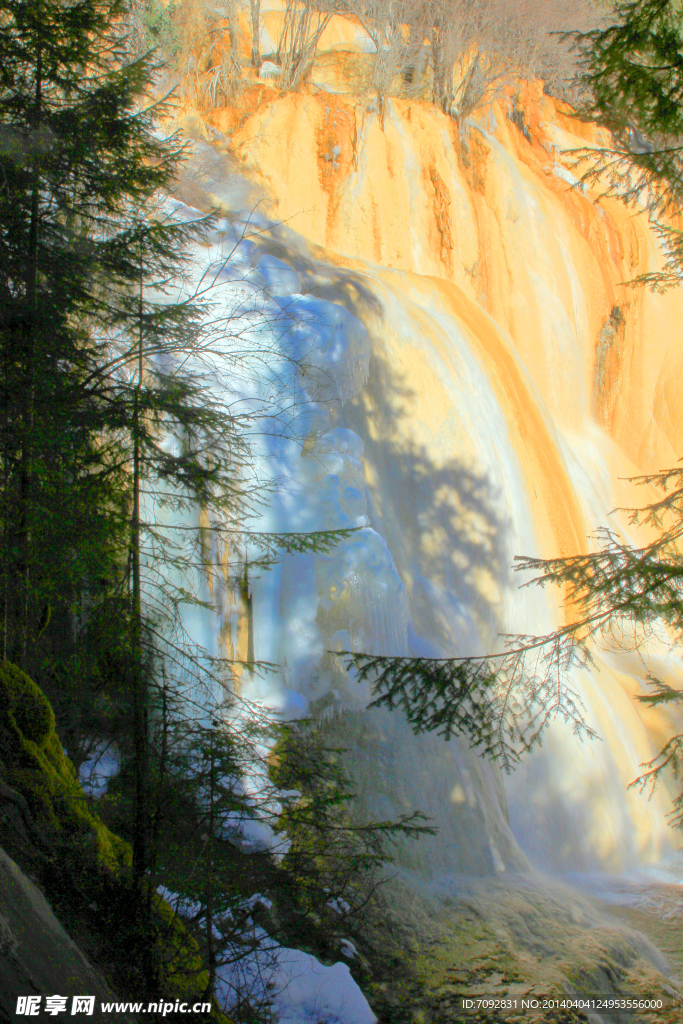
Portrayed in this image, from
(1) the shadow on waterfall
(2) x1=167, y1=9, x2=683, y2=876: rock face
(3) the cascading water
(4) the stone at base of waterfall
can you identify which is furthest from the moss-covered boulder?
(1) the shadow on waterfall

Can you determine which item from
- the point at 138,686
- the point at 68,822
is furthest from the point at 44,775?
the point at 138,686

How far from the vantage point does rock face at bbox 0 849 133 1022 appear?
2.02 meters

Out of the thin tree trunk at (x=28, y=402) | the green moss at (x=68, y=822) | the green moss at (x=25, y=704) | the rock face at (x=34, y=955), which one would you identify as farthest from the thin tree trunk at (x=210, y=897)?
the thin tree trunk at (x=28, y=402)

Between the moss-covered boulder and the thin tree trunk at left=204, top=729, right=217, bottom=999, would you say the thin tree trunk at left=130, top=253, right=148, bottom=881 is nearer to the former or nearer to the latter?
the moss-covered boulder

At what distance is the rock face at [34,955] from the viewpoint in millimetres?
2020

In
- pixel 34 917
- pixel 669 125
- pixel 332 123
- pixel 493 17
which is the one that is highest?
pixel 493 17

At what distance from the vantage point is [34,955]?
2.14 meters

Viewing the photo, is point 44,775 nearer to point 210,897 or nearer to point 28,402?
point 210,897

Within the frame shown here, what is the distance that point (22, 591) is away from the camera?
12.0 feet

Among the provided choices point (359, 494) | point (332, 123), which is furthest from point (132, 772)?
point (332, 123)

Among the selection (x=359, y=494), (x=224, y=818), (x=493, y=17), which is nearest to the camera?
(x=224, y=818)

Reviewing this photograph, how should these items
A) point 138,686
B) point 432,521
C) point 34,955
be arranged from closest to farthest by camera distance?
point 34,955 → point 138,686 → point 432,521

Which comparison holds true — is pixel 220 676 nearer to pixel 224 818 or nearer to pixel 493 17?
pixel 224 818

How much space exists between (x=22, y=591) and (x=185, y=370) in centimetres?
166
